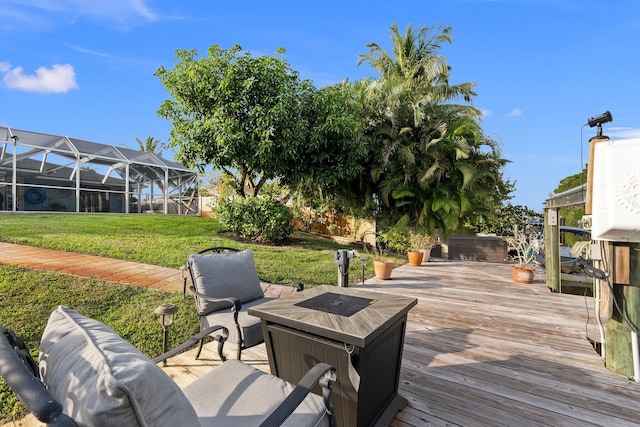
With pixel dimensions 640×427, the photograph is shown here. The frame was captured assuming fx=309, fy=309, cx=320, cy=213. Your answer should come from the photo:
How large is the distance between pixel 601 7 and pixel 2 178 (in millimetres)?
19401

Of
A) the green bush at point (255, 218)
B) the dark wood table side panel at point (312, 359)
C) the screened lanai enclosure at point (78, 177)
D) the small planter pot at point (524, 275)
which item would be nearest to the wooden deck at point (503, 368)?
the dark wood table side panel at point (312, 359)

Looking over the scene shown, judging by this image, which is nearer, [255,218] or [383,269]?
[383,269]

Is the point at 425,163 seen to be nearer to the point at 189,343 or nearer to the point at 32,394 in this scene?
the point at 189,343

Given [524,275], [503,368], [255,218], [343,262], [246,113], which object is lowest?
[503,368]

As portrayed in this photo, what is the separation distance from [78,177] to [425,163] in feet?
47.5

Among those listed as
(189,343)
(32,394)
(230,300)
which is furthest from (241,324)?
(32,394)

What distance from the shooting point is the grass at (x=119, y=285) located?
3135mm

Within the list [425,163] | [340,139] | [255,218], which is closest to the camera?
[255,218]

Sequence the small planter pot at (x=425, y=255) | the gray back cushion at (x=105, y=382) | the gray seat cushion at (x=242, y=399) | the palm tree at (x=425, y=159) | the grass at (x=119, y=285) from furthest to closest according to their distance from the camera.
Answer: the palm tree at (x=425, y=159)
the small planter pot at (x=425, y=255)
the grass at (x=119, y=285)
the gray seat cushion at (x=242, y=399)
the gray back cushion at (x=105, y=382)

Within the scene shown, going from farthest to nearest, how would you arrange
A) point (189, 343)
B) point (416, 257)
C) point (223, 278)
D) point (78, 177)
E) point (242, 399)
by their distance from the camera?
point (78, 177) < point (416, 257) < point (223, 278) < point (189, 343) < point (242, 399)

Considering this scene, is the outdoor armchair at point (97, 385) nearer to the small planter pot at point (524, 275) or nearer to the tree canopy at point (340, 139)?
the small planter pot at point (524, 275)

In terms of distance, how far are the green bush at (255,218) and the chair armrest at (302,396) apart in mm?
7543

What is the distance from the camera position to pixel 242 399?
1522mm

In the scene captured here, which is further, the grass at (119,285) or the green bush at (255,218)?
the green bush at (255,218)
